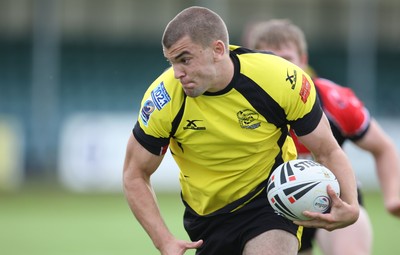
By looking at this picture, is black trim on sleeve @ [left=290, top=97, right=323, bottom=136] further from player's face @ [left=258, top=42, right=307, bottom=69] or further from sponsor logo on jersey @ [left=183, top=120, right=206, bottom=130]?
player's face @ [left=258, top=42, right=307, bottom=69]

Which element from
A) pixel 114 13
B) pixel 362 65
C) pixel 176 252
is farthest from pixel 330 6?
pixel 176 252

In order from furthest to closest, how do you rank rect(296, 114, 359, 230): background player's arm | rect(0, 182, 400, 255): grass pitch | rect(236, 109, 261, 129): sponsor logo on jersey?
rect(0, 182, 400, 255): grass pitch, rect(236, 109, 261, 129): sponsor logo on jersey, rect(296, 114, 359, 230): background player's arm

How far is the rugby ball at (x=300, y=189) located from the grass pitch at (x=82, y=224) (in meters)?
5.68

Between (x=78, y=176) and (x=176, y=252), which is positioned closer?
(x=176, y=252)

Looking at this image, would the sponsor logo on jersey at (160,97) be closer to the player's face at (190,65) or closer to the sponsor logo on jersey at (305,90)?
the player's face at (190,65)

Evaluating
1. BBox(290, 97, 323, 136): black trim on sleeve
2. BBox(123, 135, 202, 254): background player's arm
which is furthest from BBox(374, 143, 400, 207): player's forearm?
BBox(123, 135, 202, 254): background player's arm

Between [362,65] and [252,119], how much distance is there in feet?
79.4

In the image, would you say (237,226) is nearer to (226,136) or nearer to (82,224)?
(226,136)

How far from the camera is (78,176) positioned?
21281 mm

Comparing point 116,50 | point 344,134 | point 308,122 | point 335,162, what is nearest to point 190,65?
point 308,122

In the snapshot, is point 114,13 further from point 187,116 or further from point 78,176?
point 187,116

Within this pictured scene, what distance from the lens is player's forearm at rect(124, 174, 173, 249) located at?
5.67m

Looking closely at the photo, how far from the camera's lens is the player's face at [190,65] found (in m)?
5.37

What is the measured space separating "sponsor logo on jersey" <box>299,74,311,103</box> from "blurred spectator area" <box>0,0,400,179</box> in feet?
70.1
